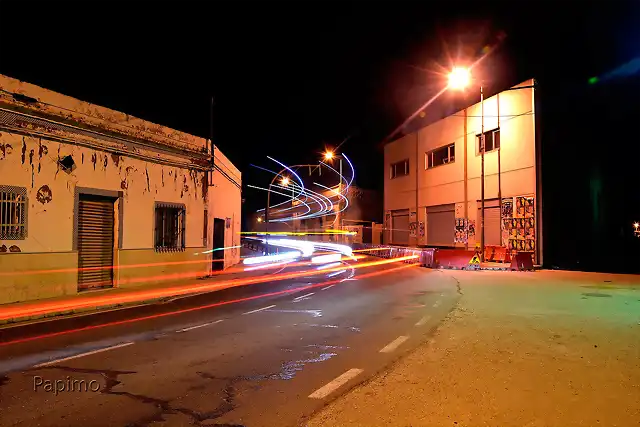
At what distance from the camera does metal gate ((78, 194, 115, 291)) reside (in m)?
15.0

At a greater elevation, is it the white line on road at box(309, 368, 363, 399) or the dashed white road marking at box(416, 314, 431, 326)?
the white line on road at box(309, 368, 363, 399)

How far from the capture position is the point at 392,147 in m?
42.6

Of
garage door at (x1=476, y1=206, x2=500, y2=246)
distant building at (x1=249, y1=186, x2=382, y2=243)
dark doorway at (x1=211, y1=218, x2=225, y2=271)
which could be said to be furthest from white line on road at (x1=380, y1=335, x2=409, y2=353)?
distant building at (x1=249, y1=186, x2=382, y2=243)

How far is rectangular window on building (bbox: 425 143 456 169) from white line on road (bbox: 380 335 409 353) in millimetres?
27252

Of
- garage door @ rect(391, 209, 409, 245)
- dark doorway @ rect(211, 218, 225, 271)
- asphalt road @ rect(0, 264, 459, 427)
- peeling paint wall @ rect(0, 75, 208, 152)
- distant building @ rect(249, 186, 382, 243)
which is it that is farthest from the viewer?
distant building @ rect(249, 186, 382, 243)

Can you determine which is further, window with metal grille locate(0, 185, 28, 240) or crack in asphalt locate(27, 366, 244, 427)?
window with metal grille locate(0, 185, 28, 240)

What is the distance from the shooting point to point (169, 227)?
1820 centimetres

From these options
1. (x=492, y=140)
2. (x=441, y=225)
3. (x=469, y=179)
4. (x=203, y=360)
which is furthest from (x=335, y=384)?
(x=441, y=225)

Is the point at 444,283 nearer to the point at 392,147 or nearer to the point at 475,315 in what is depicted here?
the point at 475,315

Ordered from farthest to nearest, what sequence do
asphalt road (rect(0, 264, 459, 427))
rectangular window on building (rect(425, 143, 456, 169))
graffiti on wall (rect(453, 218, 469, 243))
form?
rectangular window on building (rect(425, 143, 456, 169)), graffiti on wall (rect(453, 218, 469, 243)), asphalt road (rect(0, 264, 459, 427))

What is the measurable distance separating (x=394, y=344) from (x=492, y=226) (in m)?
23.6

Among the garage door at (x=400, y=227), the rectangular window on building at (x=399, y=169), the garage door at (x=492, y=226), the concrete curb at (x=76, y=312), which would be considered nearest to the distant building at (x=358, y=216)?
the garage door at (x=400, y=227)

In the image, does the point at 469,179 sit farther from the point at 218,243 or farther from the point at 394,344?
the point at 394,344

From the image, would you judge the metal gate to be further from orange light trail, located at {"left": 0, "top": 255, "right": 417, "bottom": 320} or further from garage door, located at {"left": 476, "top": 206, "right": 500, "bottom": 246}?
garage door, located at {"left": 476, "top": 206, "right": 500, "bottom": 246}
